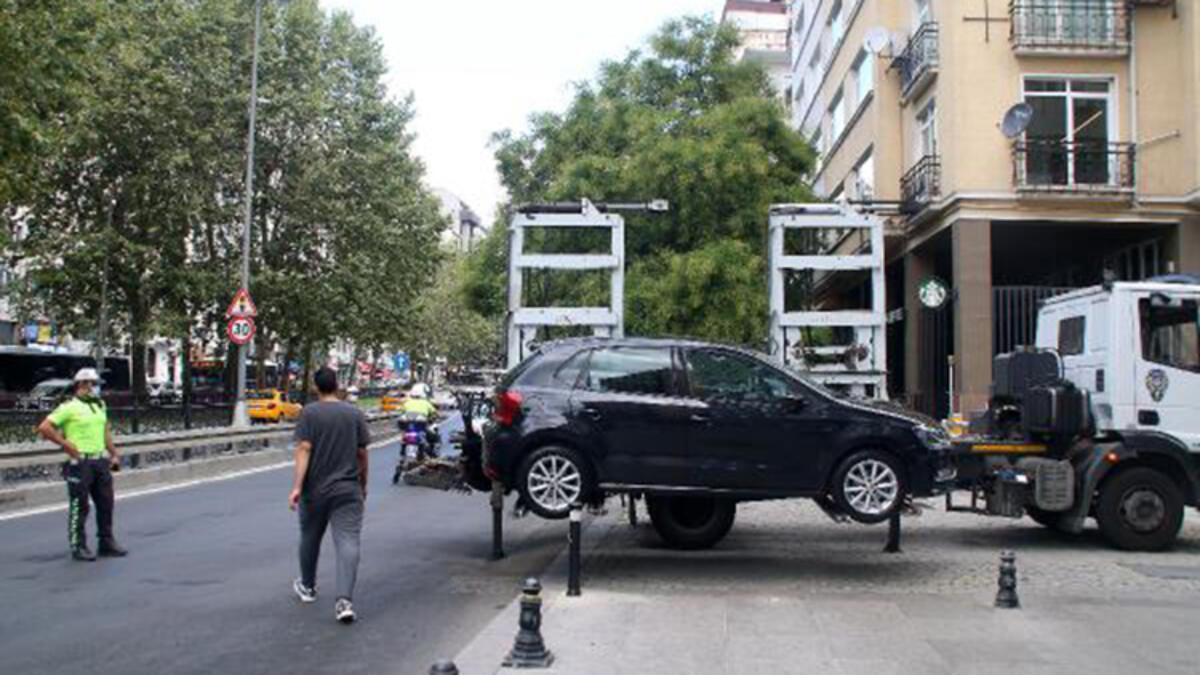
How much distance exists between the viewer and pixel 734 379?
380 inches

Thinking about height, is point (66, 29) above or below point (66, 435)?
above

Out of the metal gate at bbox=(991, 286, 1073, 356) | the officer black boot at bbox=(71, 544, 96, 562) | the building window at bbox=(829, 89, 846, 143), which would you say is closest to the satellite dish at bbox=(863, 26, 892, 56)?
the building window at bbox=(829, 89, 846, 143)

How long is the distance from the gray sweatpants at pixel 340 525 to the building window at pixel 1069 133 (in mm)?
17383

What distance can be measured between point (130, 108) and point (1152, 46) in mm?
25633

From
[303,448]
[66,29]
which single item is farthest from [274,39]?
[303,448]

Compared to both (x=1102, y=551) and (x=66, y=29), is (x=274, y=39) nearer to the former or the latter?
(x=66, y=29)

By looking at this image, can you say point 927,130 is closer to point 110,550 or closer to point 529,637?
point 110,550

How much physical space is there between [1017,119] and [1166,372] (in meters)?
9.87

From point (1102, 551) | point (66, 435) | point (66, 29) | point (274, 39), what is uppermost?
point (274, 39)

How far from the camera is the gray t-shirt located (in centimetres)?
805

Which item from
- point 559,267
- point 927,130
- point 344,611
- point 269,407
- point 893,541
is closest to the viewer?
point 344,611

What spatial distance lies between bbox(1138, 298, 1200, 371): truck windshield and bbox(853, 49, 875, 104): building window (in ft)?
54.6

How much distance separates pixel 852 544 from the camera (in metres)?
11.9

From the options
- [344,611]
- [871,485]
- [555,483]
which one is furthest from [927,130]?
[344,611]
